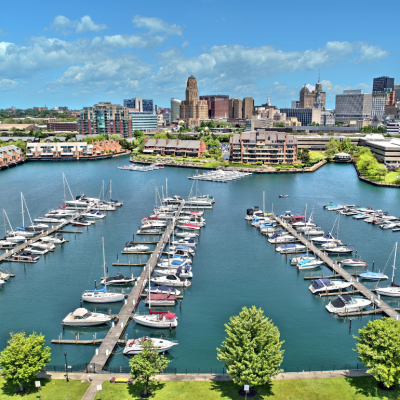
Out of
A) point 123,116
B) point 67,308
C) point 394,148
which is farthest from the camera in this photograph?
point 123,116

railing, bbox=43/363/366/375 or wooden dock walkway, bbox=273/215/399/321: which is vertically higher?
wooden dock walkway, bbox=273/215/399/321

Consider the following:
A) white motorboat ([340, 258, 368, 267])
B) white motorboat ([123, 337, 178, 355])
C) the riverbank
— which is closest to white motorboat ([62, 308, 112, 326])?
white motorboat ([123, 337, 178, 355])

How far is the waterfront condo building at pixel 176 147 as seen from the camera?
129 m

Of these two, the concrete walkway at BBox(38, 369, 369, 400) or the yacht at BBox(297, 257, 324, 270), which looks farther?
the yacht at BBox(297, 257, 324, 270)

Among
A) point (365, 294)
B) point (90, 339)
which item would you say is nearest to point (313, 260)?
point (365, 294)

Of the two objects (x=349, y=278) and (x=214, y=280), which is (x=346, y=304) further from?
(x=214, y=280)

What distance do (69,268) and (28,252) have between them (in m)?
6.41

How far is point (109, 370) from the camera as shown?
2386 cm

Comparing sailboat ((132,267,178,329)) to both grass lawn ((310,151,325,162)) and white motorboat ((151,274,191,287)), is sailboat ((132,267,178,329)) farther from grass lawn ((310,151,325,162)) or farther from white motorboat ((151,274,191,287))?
grass lawn ((310,151,325,162))

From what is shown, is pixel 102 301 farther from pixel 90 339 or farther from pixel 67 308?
pixel 90 339

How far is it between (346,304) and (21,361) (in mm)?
23107

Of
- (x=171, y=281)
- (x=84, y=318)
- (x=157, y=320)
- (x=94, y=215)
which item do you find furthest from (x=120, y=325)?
(x=94, y=215)

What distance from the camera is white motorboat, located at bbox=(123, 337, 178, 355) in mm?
26258

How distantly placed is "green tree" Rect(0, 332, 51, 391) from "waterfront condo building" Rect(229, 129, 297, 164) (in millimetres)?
97068
